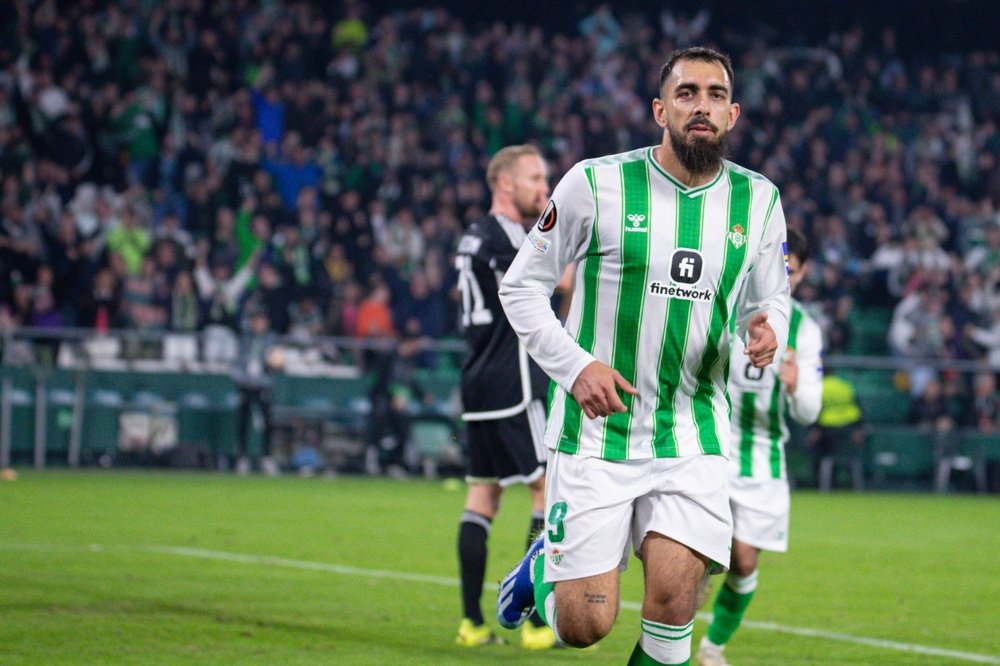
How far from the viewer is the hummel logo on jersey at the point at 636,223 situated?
186 inches

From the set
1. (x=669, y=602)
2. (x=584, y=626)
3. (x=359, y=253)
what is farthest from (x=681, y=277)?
(x=359, y=253)

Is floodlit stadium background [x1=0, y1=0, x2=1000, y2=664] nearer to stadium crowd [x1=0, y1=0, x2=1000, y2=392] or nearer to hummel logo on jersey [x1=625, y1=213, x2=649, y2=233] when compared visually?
stadium crowd [x1=0, y1=0, x2=1000, y2=392]

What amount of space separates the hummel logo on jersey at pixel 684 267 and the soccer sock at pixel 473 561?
9.04 feet

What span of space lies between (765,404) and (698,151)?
9.23 feet

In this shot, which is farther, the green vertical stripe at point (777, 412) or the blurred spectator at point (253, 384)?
the blurred spectator at point (253, 384)

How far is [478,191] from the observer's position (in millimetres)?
22141

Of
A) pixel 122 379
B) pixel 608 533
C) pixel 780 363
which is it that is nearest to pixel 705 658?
pixel 780 363

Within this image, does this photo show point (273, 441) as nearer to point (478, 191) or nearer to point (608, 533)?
point (478, 191)

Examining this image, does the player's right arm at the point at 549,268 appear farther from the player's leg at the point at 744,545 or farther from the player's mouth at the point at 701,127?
the player's leg at the point at 744,545

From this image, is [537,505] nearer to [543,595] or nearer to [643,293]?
[543,595]

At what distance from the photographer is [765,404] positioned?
734cm

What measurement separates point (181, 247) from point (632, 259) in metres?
14.8

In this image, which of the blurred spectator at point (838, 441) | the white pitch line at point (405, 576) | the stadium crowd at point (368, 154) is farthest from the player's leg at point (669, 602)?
the blurred spectator at point (838, 441)

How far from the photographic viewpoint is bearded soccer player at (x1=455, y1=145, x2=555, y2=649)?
286 inches
